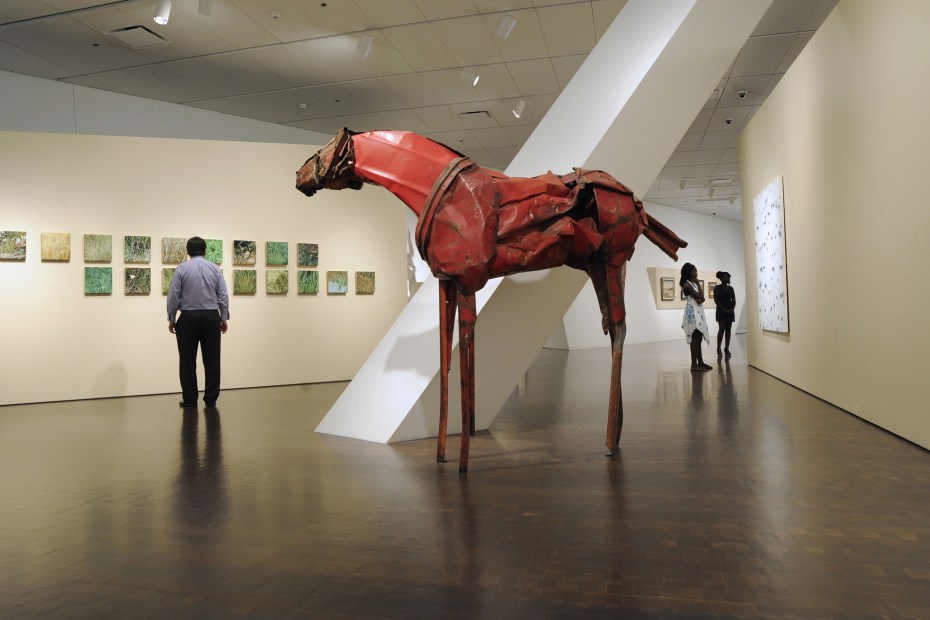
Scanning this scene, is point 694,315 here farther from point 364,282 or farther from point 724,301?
point 364,282

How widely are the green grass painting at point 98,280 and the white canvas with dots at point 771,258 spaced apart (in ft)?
27.2

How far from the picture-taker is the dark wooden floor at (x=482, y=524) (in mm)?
2131

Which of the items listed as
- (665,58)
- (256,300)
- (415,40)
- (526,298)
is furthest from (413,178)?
(256,300)

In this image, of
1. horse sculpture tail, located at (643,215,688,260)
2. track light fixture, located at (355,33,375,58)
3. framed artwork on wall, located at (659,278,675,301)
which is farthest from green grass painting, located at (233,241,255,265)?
framed artwork on wall, located at (659,278,675,301)

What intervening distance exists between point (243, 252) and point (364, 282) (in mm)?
1874

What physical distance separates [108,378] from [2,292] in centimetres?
156

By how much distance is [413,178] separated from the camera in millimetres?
3980

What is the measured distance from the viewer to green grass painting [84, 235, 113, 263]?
8508mm

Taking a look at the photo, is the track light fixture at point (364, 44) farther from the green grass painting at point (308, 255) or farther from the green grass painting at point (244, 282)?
the green grass painting at point (244, 282)

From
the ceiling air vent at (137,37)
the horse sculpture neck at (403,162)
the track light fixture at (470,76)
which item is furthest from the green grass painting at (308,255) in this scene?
the horse sculpture neck at (403,162)

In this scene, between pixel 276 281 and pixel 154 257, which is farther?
pixel 276 281

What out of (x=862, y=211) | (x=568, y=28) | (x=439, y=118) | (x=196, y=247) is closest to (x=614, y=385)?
(x=862, y=211)

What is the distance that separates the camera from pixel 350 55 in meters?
9.24

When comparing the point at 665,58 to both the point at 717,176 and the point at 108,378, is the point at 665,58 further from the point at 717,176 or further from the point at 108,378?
the point at 717,176
